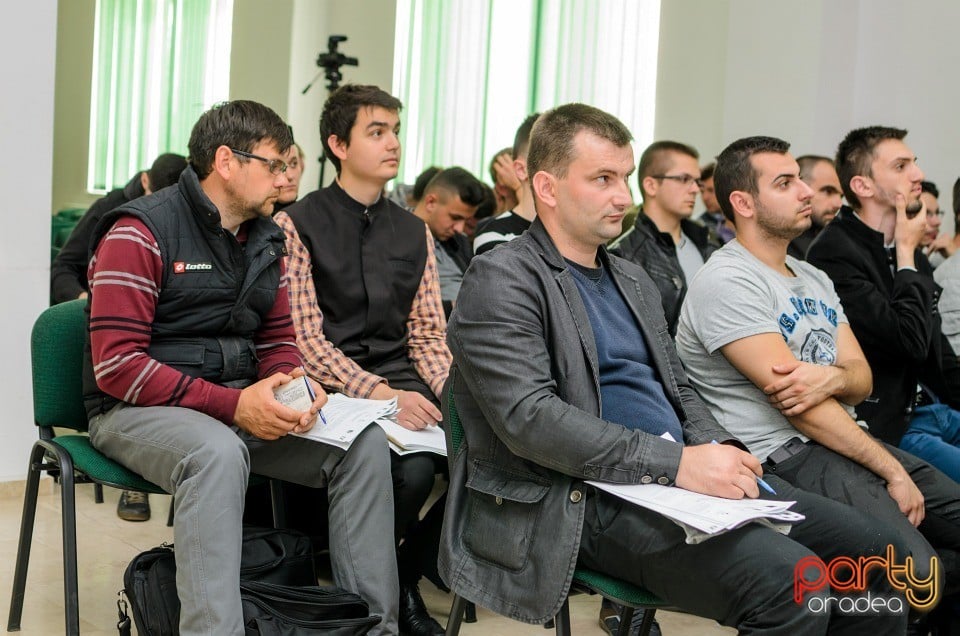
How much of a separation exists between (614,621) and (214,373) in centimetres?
119

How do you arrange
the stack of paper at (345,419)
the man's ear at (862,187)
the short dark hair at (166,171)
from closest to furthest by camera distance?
1. the stack of paper at (345,419)
2. the man's ear at (862,187)
3. the short dark hair at (166,171)

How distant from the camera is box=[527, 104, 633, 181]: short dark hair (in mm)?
2064

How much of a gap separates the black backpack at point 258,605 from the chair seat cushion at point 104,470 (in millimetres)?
149

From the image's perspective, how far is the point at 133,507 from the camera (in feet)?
11.0

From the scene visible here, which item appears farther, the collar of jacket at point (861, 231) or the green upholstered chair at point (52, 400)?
the collar of jacket at point (861, 231)

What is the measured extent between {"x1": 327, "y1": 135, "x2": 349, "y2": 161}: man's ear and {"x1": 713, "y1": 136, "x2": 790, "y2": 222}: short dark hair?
1075 millimetres

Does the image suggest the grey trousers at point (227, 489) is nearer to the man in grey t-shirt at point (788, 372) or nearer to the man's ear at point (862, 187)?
the man in grey t-shirt at point (788, 372)

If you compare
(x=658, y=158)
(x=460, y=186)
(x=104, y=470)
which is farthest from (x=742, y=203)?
(x=460, y=186)

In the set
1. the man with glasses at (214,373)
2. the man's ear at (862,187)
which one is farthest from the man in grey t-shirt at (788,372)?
the man with glasses at (214,373)

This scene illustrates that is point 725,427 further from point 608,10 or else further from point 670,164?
point 608,10

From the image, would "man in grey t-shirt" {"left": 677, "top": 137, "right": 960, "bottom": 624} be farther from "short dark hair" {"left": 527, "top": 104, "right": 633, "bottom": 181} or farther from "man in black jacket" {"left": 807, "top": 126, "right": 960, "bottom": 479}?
"short dark hair" {"left": 527, "top": 104, "right": 633, "bottom": 181}

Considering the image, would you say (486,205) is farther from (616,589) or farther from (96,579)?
(616,589)

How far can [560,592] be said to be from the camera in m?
1.74

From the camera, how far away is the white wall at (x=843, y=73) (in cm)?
514
